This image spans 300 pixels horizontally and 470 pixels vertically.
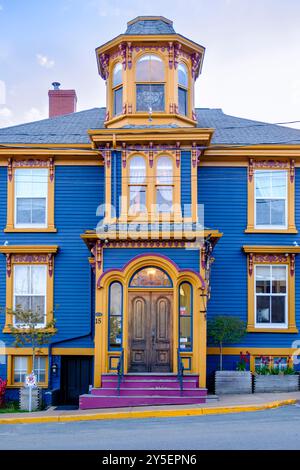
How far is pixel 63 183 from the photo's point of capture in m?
21.6

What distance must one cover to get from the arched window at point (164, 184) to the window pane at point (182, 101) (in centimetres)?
190

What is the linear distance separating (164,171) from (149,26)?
4872 millimetres

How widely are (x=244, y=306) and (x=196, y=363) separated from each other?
348 centimetres

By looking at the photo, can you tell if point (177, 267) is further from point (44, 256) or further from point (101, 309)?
point (44, 256)

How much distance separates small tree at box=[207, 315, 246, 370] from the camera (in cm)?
1975

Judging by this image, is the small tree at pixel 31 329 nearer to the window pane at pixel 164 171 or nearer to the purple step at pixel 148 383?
the purple step at pixel 148 383

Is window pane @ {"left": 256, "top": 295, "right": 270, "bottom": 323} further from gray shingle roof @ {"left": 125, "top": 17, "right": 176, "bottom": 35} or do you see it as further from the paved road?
gray shingle roof @ {"left": 125, "top": 17, "right": 176, "bottom": 35}

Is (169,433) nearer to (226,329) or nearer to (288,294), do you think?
(226,329)

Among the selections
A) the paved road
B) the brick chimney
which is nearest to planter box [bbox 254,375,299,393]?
the paved road

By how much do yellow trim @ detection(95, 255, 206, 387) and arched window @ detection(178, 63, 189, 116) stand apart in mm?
5276

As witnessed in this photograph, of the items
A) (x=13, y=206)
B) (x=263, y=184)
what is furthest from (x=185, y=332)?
(x=13, y=206)
